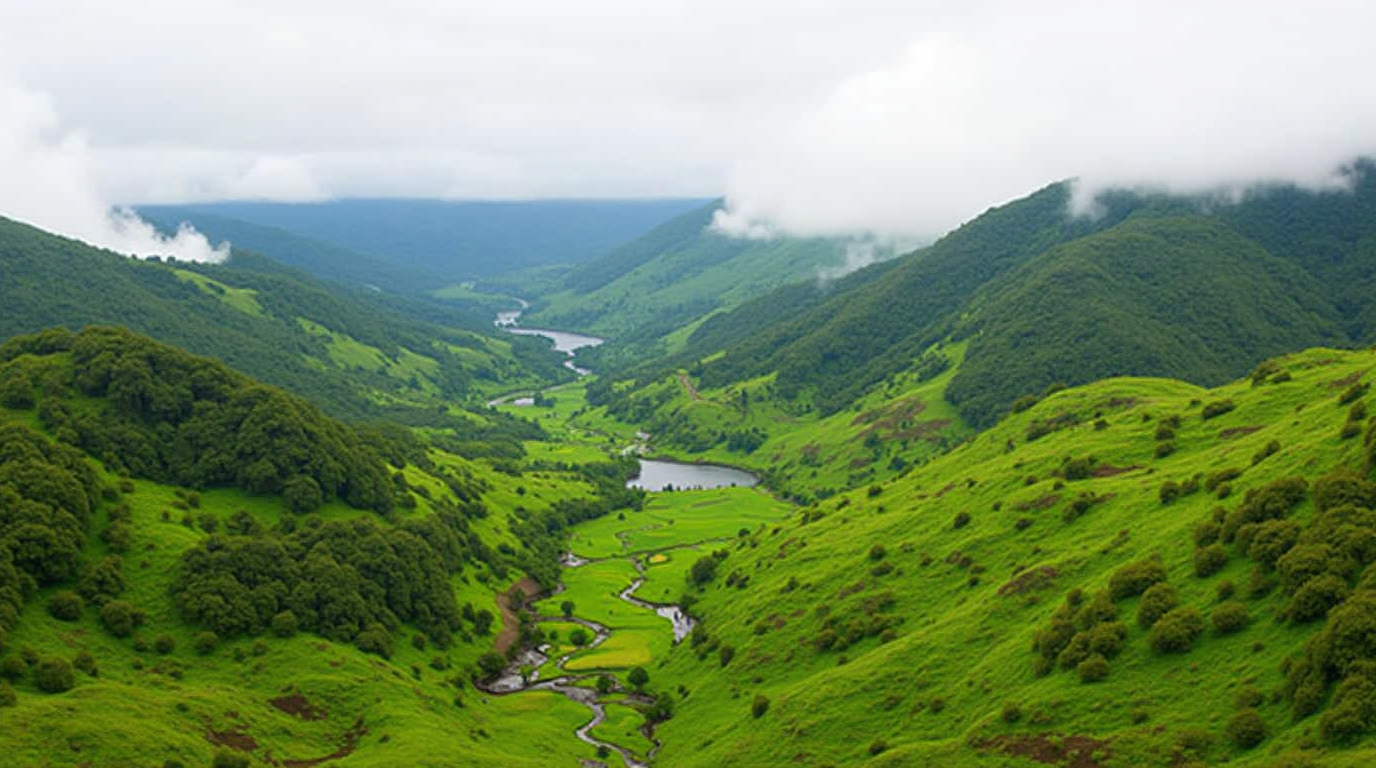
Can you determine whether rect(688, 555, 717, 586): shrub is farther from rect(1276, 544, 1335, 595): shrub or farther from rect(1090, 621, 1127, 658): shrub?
rect(1276, 544, 1335, 595): shrub

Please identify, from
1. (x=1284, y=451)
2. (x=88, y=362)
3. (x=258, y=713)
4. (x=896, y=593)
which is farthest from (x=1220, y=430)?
(x=88, y=362)

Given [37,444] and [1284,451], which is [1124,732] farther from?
[37,444]

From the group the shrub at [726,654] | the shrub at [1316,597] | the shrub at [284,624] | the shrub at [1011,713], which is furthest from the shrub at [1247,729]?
the shrub at [284,624]

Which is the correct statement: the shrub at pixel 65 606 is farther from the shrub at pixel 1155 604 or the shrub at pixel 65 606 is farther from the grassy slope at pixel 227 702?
the shrub at pixel 1155 604

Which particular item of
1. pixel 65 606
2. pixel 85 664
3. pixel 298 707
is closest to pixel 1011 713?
pixel 298 707

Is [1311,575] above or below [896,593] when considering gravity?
above

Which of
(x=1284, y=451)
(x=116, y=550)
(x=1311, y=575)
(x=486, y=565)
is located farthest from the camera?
(x=486, y=565)
